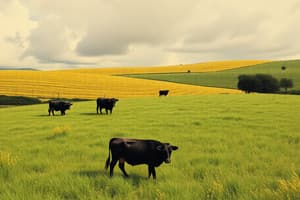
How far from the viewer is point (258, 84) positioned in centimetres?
7700

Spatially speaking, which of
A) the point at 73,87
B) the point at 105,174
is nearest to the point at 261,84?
the point at 73,87

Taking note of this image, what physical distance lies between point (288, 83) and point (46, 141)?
7650cm

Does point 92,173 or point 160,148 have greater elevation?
point 160,148

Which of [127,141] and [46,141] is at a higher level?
[127,141]

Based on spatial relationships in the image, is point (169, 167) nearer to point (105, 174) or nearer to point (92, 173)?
point (105, 174)

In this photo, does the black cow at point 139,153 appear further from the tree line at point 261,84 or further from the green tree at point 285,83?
the green tree at point 285,83

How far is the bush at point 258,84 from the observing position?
7575cm

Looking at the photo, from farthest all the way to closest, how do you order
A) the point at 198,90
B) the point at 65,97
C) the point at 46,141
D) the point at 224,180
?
the point at 198,90 → the point at 65,97 → the point at 46,141 → the point at 224,180

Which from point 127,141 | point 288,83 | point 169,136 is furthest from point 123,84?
point 127,141

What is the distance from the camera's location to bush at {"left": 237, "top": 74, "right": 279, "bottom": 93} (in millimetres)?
75750

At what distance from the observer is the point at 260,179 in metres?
7.34

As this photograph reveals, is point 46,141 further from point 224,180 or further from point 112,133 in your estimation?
point 224,180

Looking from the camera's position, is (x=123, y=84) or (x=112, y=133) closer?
(x=112, y=133)

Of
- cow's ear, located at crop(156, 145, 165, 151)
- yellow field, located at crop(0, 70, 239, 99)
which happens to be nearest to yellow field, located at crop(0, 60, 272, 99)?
yellow field, located at crop(0, 70, 239, 99)
